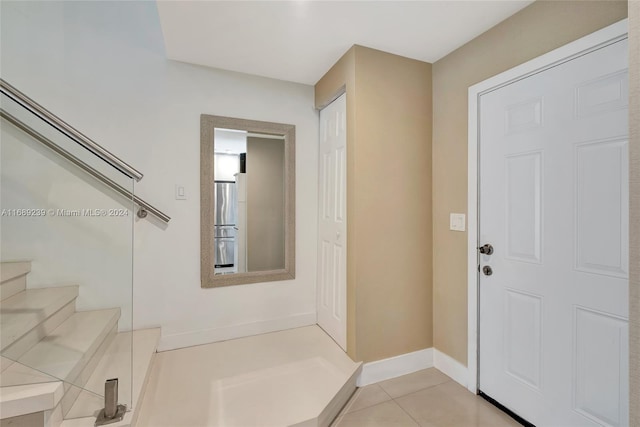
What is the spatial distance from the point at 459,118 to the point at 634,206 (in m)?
1.37

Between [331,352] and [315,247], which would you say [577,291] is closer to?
[331,352]

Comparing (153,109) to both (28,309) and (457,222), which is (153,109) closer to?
(28,309)

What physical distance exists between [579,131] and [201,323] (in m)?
2.75

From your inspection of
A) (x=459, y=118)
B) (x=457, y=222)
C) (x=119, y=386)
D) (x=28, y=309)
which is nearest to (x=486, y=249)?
(x=457, y=222)

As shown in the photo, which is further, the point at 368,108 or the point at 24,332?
the point at 368,108

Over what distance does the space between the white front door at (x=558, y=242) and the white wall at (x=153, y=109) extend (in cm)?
165

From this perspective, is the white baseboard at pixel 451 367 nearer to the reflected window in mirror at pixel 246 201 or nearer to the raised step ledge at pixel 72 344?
the reflected window in mirror at pixel 246 201

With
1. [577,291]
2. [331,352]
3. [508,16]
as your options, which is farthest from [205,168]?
[577,291]

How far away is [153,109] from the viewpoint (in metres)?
2.18

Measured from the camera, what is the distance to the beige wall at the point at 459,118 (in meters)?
1.52

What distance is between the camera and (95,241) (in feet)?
4.96

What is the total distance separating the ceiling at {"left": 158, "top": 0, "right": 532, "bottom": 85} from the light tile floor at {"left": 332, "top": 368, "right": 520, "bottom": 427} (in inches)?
93.1

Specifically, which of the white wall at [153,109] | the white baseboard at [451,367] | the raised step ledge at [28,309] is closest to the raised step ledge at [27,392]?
the raised step ledge at [28,309]

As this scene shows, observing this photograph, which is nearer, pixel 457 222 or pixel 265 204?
pixel 457 222
